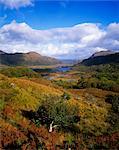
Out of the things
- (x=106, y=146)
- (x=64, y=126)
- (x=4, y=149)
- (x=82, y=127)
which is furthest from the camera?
(x=82, y=127)

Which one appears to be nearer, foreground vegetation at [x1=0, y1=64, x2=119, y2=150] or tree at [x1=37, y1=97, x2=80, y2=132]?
Answer: foreground vegetation at [x1=0, y1=64, x2=119, y2=150]

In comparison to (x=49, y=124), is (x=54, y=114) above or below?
above

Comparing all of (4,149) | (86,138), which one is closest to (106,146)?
(86,138)

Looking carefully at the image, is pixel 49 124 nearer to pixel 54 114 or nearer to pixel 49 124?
pixel 49 124

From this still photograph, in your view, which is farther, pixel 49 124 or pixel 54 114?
pixel 49 124

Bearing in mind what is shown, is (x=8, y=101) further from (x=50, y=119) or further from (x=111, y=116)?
(x=111, y=116)

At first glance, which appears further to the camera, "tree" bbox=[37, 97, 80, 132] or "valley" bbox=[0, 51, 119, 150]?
"tree" bbox=[37, 97, 80, 132]

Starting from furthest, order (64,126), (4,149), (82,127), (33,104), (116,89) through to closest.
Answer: (116,89) → (33,104) → (82,127) → (64,126) → (4,149)

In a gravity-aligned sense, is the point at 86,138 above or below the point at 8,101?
below

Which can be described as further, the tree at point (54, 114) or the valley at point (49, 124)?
the tree at point (54, 114)

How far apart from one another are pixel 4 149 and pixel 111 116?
23423 mm

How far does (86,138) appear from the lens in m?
27.3

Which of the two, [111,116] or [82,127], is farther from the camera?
[111,116]

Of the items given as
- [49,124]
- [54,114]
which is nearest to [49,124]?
[49,124]
